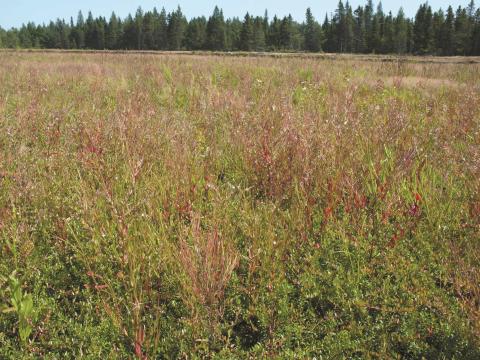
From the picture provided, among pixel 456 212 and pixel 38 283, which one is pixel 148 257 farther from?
pixel 456 212

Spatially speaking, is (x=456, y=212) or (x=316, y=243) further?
(x=456, y=212)

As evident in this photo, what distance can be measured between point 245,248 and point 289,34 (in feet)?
293

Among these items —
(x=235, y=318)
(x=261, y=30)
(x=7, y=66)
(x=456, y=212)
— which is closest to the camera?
(x=235, y=318)

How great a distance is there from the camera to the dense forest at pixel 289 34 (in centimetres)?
6856

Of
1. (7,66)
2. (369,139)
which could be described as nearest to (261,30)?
(7,66)

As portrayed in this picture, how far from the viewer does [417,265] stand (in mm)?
2422

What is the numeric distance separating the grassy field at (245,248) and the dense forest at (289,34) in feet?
239

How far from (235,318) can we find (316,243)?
33.8 inches

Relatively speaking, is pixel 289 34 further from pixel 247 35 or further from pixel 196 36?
pixel 196 36

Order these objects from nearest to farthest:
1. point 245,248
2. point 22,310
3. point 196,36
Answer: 1. point 22,310
2. point 245,248
3. point 196,36

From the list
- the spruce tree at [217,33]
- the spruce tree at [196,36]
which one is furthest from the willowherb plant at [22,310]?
the spruce tree at [196,36]

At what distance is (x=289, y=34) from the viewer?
84688mm

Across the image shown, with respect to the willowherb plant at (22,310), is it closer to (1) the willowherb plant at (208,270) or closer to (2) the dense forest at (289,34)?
(1) the willowherb plant at (208,270)

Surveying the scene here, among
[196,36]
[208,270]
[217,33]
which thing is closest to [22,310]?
[208,270]
